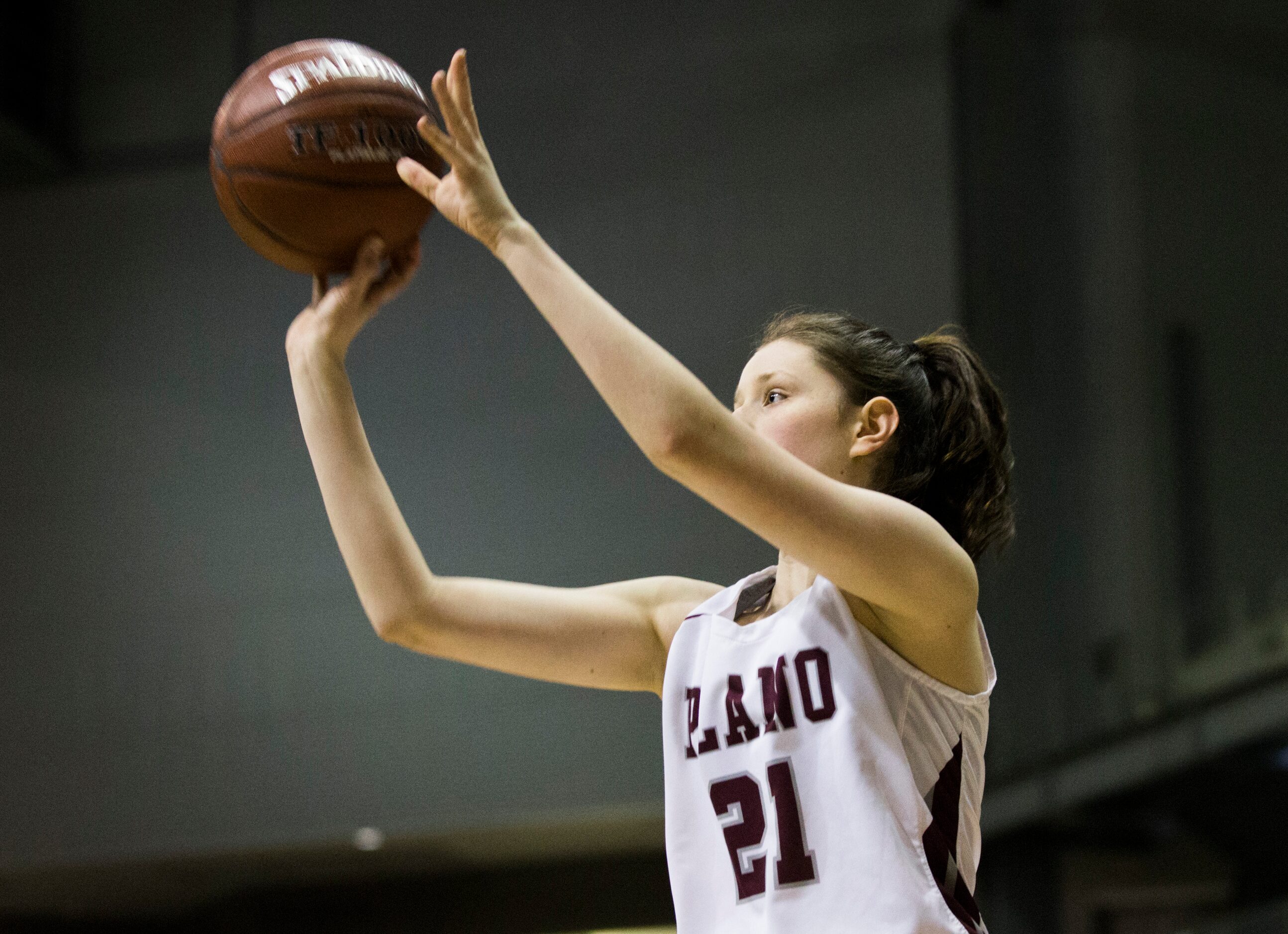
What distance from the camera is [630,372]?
1.20 m

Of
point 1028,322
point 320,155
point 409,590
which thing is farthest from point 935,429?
point 1028,322

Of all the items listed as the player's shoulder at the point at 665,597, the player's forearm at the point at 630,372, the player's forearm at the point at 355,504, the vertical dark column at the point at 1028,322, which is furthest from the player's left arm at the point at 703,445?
the vertical dark column at the point at 1028,322

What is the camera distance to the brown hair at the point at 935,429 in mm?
1608

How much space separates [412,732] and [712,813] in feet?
10.3

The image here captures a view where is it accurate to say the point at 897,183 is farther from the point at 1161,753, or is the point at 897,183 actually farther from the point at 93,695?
the point at 93,695

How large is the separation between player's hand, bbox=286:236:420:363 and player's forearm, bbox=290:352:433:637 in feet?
0.06

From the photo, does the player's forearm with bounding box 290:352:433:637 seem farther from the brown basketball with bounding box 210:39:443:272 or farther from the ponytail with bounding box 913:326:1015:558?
the ponytail with bounding box 913:326:1015:558

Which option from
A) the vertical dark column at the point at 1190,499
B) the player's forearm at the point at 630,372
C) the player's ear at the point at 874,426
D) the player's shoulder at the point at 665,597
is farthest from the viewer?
the vertical dark column at the point at 1190,499

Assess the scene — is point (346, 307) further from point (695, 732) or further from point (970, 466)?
point (970, 466)

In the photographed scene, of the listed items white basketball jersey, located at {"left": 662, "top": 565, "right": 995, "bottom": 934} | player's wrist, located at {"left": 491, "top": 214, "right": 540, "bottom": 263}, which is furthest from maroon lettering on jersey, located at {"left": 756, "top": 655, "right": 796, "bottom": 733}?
player's wrist, located at {"left": 491, "top": 214, "right": 540, "bottom": 263}

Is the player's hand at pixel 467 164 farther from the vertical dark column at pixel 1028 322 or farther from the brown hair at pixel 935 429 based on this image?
the vertical dark column at pixel 1028 322

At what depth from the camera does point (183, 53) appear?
511 cm

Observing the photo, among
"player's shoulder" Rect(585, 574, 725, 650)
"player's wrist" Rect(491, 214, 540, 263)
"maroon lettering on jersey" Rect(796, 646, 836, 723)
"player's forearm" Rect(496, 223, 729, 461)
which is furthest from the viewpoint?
"player's shoulder" Rect(585, 574, 725, 650)

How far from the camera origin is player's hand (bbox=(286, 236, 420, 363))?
160cm
